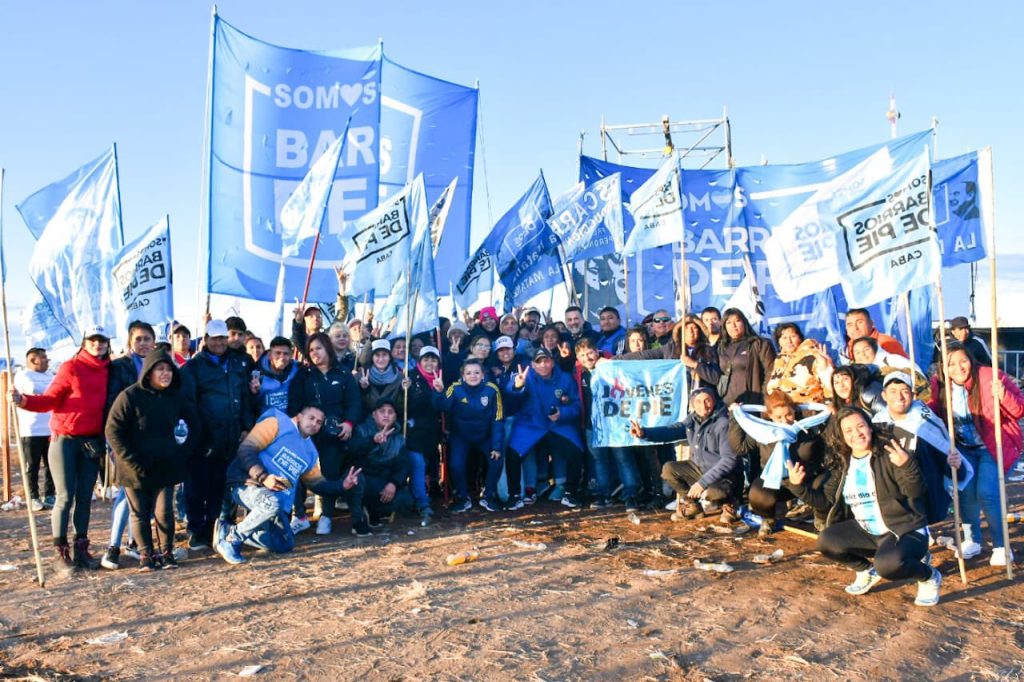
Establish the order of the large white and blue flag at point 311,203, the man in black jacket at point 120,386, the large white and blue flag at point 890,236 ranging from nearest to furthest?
the large white and blue flag at point 890,236, the man in black jacket at point 120,386, the large white and blue flag at point 311,203

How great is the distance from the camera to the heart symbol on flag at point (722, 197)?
42.9 ft

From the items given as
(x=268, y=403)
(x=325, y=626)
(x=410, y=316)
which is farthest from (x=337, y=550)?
(x=410, y=316)

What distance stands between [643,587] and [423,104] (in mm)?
10689

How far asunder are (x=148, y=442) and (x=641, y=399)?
529 centimetres

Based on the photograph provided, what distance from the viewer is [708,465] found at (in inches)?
344

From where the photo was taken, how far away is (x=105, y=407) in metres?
7.34

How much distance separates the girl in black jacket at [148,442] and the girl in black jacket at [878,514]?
542 cm

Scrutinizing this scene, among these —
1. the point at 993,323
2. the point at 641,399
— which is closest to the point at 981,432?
the point at 993,323

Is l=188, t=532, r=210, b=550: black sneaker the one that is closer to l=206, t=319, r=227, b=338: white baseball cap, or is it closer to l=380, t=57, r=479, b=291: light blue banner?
l=206, t=319, r=227, b=338: white baseball cap

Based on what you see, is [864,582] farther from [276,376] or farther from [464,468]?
[276,376]

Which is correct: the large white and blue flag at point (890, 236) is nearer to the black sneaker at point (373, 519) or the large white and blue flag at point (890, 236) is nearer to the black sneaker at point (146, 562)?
the black sneaker at point (373, 519)

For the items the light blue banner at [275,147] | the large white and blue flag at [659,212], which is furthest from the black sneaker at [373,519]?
the large white and blue flag at [659,212]

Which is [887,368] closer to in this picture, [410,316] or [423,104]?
[410,316]

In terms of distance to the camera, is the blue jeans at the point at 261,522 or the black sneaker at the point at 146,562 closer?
the black sneaker at the point at 146,562
